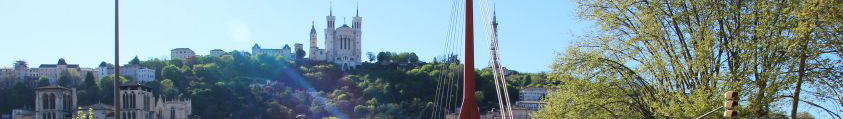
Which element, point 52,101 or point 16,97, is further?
point 16,97

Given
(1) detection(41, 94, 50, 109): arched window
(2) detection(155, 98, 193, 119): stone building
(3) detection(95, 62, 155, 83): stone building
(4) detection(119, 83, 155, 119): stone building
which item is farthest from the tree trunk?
(3) detection(95, 62, 155, 83): stone building

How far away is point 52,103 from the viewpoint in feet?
472

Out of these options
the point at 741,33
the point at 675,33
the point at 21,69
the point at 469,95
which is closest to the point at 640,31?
the point at 675,33

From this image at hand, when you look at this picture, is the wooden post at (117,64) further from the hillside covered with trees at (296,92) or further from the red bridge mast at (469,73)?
the hillside covered with trees at (296,92)

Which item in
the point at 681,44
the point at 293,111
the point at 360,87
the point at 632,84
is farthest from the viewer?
the point at 360,87

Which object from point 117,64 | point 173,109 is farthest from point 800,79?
point 173,109

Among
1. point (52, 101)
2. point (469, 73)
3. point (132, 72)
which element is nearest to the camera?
point (469, 73)

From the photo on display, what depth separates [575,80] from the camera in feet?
91.2

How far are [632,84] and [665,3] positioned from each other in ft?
7.22

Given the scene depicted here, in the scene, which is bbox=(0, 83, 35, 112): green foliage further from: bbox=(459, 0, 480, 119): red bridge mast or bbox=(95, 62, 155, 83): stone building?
bbox=(459, 0, 480, 119): red bridge mast

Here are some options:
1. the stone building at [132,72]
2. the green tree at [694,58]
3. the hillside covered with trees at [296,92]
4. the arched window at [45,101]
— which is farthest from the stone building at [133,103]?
the green tree at [694,58]

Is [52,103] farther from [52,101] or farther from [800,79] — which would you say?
[800,79]

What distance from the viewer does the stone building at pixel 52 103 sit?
142m

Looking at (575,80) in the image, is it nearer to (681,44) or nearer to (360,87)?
(681,44)
